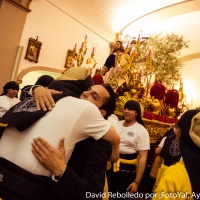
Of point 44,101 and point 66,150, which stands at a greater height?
point 44,101

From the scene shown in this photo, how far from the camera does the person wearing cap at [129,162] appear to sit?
2.47m

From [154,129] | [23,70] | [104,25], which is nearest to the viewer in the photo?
[154,129]

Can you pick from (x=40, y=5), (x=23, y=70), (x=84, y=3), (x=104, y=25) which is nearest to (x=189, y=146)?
(x=23, y=70)

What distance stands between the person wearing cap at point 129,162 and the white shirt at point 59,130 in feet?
4.79

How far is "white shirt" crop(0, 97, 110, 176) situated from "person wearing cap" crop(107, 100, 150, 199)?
1460 millimetres

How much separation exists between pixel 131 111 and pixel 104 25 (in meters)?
5.08

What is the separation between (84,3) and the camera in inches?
237

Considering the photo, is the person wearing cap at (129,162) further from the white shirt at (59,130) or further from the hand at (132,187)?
the white shirt at (59,130)

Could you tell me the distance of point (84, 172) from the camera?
3.51 feet

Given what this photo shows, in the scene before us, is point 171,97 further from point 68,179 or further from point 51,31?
point 51,31

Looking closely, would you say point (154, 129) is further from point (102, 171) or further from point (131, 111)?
point (102, 171)

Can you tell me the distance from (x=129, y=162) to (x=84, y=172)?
153cm

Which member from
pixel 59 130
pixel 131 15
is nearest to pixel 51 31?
pixel 131 15

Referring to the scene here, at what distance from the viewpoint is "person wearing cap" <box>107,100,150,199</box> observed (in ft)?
8.09
